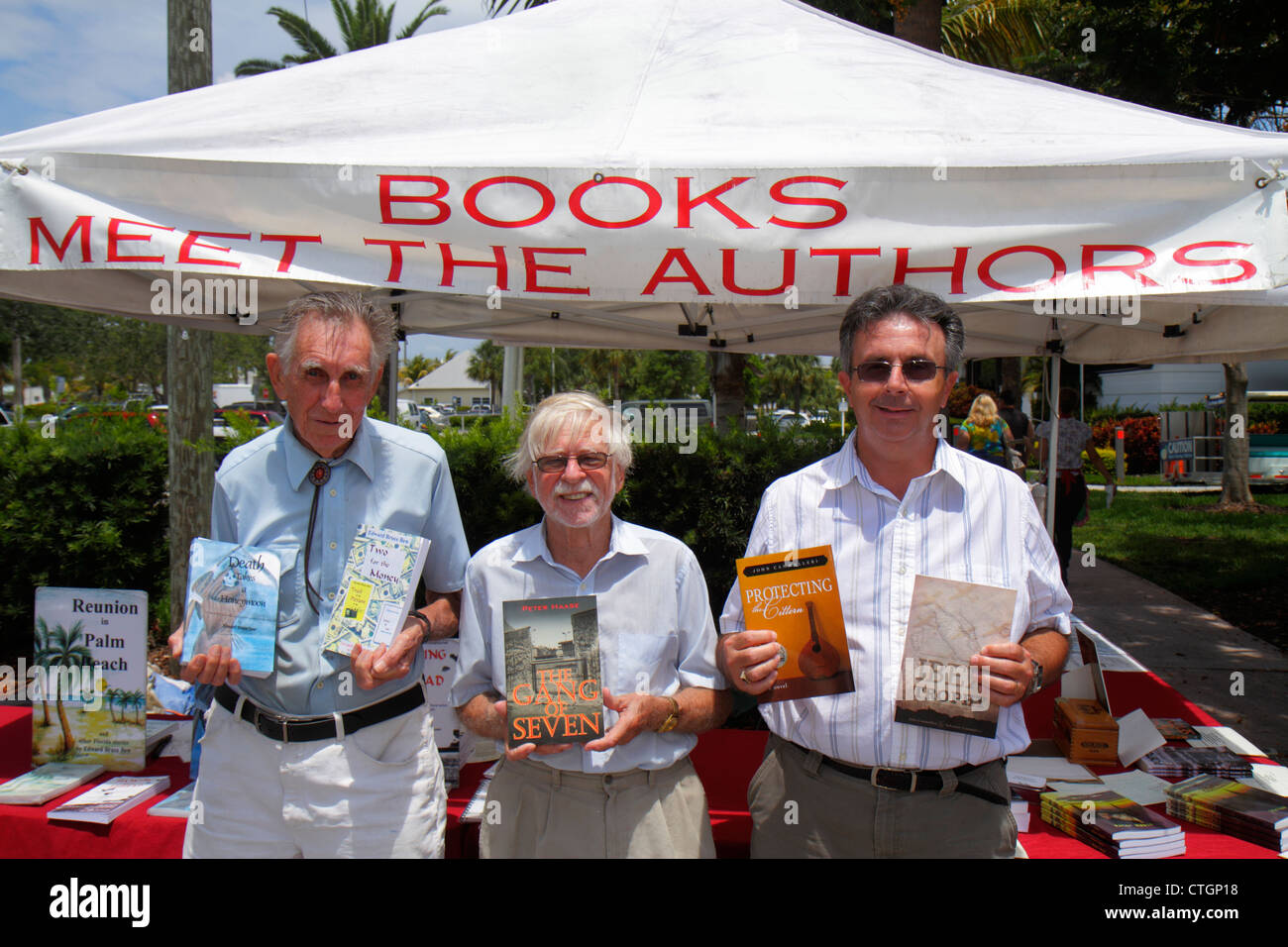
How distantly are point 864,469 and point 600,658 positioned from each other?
2.83 ft

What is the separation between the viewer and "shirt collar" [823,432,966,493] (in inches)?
83.8

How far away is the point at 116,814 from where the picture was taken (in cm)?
278

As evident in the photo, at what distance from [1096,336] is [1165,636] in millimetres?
4637

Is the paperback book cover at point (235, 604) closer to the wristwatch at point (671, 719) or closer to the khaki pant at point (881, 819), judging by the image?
the wristwatch at point (671, 719)

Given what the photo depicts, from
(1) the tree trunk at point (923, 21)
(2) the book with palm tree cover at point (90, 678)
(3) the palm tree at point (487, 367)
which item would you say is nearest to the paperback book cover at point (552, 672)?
(2) the book with palm tree cover at point (90, 678)

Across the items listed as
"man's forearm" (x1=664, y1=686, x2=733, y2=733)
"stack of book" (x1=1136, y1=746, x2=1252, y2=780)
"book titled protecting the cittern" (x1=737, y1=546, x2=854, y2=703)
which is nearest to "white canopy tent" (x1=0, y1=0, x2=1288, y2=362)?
"book titled protecting the cittern" (x1=737, y1=546, x2=854, y2=703)

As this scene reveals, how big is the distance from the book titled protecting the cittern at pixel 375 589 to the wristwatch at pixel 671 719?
2.38 feet

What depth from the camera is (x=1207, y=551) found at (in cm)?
1108

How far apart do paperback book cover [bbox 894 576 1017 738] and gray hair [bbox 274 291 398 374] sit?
61.7 inches

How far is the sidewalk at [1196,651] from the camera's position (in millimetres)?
5543

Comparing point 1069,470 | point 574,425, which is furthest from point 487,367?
point 574,425

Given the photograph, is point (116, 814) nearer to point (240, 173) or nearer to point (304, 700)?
point (304, 700)

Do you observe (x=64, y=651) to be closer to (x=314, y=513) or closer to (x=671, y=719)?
(x=314, y=513)

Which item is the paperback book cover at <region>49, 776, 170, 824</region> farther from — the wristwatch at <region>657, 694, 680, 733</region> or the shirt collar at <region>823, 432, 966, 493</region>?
the shirt collar at <region>823, 432, 966, 493</region>
